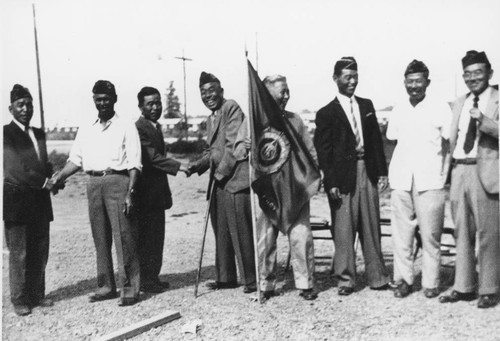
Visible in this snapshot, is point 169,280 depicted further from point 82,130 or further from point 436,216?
point 436,216

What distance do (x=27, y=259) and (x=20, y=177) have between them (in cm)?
77

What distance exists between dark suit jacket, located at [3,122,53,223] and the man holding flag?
1.93 meters

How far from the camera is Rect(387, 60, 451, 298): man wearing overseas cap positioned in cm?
487

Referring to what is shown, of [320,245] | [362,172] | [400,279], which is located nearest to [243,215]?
[362,172]

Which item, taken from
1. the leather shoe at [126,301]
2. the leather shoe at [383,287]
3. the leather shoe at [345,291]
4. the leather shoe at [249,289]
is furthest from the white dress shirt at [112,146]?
the leather shoe at [383,287]

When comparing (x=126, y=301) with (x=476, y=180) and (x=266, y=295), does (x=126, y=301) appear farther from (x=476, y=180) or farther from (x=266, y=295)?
(x=476, y=180)

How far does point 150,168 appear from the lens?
551 cm

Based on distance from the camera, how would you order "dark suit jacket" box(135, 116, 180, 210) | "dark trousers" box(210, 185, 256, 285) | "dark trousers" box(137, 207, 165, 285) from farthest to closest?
"dark trousers" box(137, 207, 165, 285)
"dark suit jacket" box(135, 116, 180, 210)
"dark trousers" box(210, 185, 256, 285)

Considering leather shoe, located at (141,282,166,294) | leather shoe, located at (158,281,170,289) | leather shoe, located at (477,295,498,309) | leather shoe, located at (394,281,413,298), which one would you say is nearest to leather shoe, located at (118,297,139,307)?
leather shoe, located at (141,282,166,294)

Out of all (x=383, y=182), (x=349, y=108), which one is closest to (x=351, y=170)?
(x=383, y=182)

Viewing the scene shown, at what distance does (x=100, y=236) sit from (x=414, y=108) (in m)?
3.14

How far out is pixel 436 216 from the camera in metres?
4.90

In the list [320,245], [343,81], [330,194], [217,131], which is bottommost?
[320,245]

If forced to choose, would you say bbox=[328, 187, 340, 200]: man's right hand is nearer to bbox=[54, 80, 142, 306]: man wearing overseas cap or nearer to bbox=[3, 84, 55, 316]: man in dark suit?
bbox=[54, 80, 142, 306]: man wearing overseas cap
